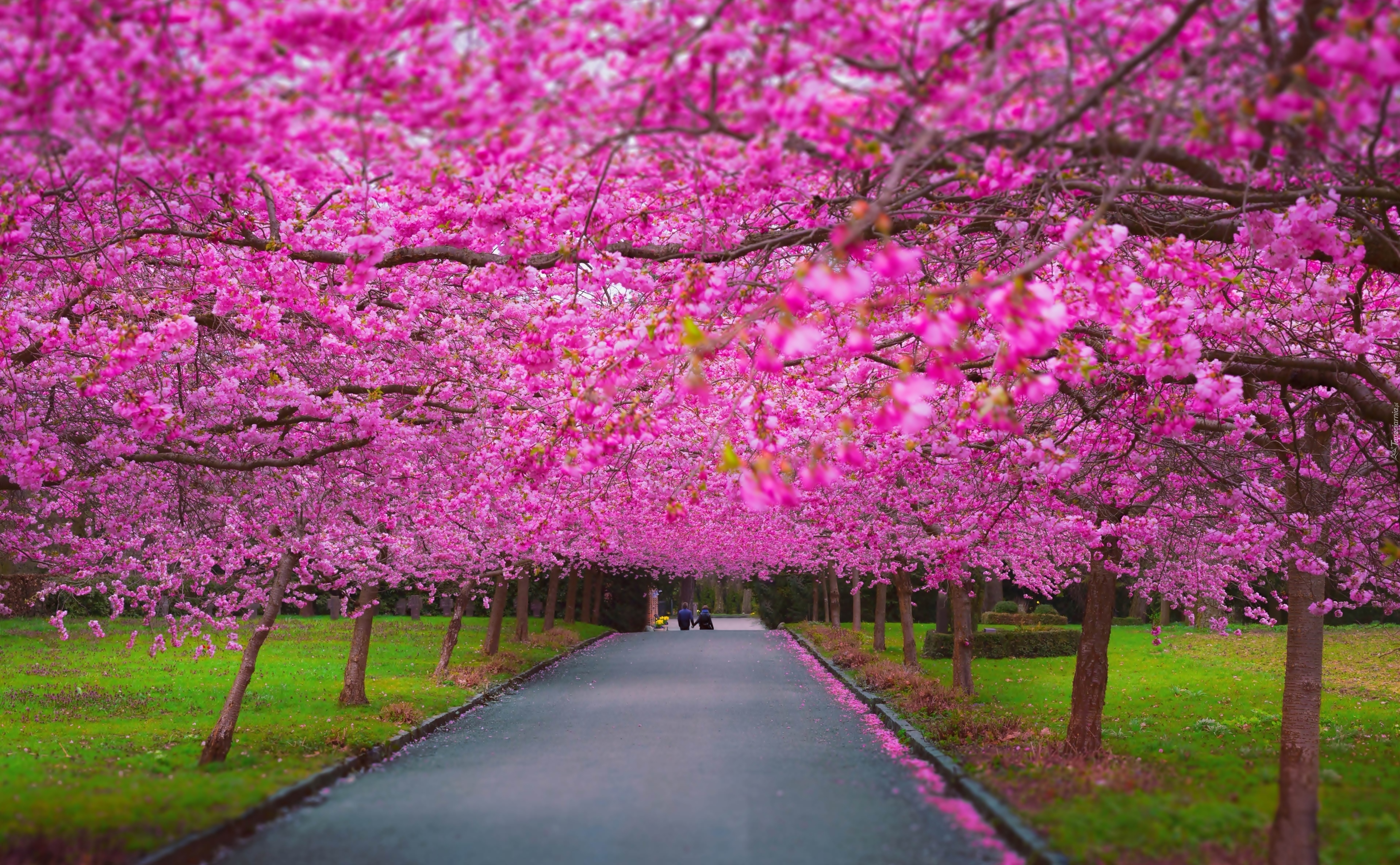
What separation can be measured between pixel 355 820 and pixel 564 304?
5058 mm

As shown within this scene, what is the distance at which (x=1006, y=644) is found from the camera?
2758cm

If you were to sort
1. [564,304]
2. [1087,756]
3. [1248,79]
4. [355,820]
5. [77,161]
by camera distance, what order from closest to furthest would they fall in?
[1248,79] → [77,161] → [355,820] → [1087,756] → [564,304]

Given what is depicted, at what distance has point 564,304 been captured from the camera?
1026cm

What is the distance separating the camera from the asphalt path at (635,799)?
6.70m

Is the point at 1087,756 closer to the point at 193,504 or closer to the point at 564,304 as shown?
the point at 564,304

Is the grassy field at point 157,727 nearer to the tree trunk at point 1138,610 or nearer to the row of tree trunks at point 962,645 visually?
the row of tree trunks at point 962,645

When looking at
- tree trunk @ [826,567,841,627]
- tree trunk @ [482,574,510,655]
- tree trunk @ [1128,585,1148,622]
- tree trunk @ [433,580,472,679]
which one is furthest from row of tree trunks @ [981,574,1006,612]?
tree trunk @ [433,580,472,679]

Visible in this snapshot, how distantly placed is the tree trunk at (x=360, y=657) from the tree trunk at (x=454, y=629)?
2.98 meters

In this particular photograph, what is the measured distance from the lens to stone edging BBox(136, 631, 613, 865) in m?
6.28

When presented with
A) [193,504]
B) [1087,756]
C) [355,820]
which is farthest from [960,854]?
[193,504]

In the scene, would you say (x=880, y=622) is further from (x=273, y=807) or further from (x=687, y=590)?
(x=687, y=590)

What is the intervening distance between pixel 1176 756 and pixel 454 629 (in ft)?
44.3

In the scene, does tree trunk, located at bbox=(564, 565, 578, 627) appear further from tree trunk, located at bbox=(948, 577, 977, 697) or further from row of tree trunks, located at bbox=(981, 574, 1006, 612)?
tree trunk, located at bbox=(948, 577, 977, 697)

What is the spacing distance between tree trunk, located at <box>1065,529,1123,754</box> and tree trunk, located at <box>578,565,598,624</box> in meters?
33.9
